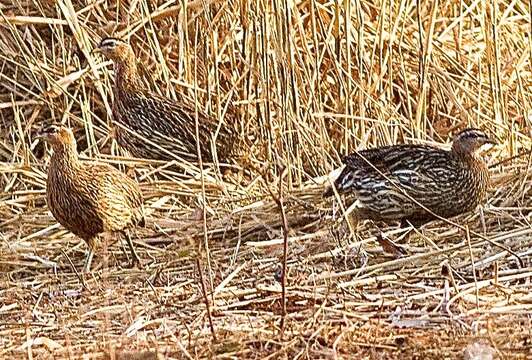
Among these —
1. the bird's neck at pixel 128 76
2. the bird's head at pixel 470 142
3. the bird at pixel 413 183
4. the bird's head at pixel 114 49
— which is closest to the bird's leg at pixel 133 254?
the bird at pixel 413 183

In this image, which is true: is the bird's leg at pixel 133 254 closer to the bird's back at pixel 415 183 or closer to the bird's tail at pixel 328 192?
the bird's tail at pixel 328 192

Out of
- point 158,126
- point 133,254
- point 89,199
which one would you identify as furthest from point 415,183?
point 158,126

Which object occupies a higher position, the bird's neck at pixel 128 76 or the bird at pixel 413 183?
the bird's neck at pixel 128 76

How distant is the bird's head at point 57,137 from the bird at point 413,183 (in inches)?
51.2

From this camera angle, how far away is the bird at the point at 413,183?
5664mm

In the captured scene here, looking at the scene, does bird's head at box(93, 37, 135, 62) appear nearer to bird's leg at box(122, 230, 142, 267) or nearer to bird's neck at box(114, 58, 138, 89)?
bird's neck at box(114, 58, 138, 89)

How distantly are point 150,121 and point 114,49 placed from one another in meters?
0.50

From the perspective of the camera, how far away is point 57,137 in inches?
236

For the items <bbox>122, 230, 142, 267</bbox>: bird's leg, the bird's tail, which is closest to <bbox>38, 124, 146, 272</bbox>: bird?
<bbox>122, 230, 142, 267</bbox>: bird's leg

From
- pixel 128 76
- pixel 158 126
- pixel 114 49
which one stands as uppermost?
pixel 114 49

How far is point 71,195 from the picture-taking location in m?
5.78

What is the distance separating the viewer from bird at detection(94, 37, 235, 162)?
285 inches

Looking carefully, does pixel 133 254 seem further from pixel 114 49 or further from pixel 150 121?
pixel 114 49

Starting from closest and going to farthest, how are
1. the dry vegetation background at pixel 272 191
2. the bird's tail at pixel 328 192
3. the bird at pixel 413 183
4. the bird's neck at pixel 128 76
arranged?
1. the dry vegetation background at pixel 272 191
2. the bird at pixel 413 183
3. the bird's tail at pixel 328 192
4. the bird's neck at pixel 128 76
